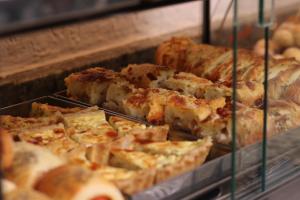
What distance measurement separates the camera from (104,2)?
113 centimetres

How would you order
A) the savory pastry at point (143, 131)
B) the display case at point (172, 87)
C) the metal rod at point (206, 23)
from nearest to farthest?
the display case at point (172, 87)
the savory pastry at point (143, 131)
the metal rod at point (206, 23)

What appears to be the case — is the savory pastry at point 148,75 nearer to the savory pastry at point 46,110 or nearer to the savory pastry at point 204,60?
the savory pastry at point 204,60

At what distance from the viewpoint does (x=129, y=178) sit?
4.27ft

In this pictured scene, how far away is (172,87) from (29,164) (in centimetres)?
78

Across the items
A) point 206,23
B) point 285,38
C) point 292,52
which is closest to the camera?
point 285,38

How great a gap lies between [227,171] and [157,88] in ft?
1.45

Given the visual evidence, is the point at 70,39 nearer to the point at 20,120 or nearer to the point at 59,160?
the point at 20,120

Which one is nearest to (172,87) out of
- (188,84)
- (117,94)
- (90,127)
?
(188,84)

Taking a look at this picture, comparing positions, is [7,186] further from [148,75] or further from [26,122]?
[148,75]

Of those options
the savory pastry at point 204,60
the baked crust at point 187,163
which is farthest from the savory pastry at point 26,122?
the savory pastry at point 204,60

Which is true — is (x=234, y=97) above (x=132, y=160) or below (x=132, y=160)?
above

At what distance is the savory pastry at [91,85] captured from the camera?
1913mm

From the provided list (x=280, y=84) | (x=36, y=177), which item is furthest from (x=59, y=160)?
(x=280, y=84)

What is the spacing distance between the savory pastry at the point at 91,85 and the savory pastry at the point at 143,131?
264mm
